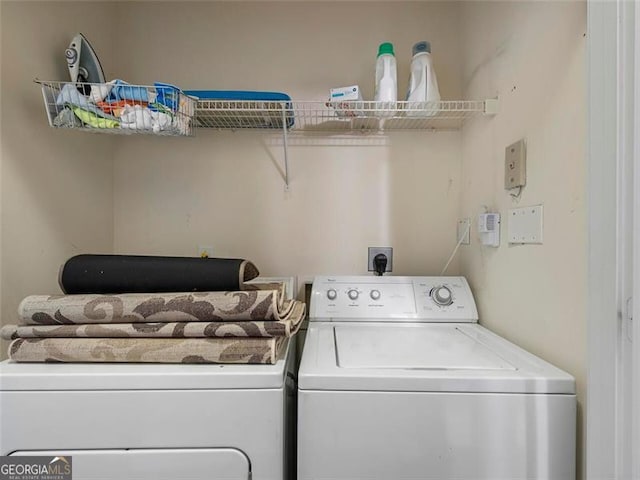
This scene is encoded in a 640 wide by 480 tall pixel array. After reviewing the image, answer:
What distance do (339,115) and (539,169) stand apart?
0.72 m

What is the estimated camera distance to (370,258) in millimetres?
1502

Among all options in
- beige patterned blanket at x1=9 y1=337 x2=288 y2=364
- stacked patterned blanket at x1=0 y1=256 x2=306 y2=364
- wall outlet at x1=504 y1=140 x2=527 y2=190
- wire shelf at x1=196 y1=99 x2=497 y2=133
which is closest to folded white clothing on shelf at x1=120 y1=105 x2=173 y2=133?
wire shelf at x1=196 y1=99 x2=497 y2=133

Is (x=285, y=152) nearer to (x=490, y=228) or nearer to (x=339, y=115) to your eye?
(x=339, y=115)

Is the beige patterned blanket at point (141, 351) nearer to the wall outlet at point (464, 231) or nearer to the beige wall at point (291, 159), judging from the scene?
the beige wall at point (291, 159)

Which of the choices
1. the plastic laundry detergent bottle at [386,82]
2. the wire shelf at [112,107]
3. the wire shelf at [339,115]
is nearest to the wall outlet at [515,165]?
the wire shelf at [339,115]

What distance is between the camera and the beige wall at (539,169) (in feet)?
2.49

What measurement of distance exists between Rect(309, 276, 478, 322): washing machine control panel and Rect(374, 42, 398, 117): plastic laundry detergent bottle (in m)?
0.67

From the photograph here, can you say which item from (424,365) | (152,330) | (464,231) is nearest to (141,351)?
(152,330)


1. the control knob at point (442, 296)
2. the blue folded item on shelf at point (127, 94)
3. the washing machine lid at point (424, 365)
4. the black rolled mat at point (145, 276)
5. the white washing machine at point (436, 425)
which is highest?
the blue folded item on shelf at point (127, 94)

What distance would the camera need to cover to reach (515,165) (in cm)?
100

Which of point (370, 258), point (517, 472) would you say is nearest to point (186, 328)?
point (517, 472)

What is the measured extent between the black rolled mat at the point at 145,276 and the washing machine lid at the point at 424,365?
307mm

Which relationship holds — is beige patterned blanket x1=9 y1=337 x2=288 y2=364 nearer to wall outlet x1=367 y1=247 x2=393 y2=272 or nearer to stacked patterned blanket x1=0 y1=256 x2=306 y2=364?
stacked patterned blanket x1=0 y1=256 x2=306 y2=364

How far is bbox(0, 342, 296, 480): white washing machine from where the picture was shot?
71 centimetres
